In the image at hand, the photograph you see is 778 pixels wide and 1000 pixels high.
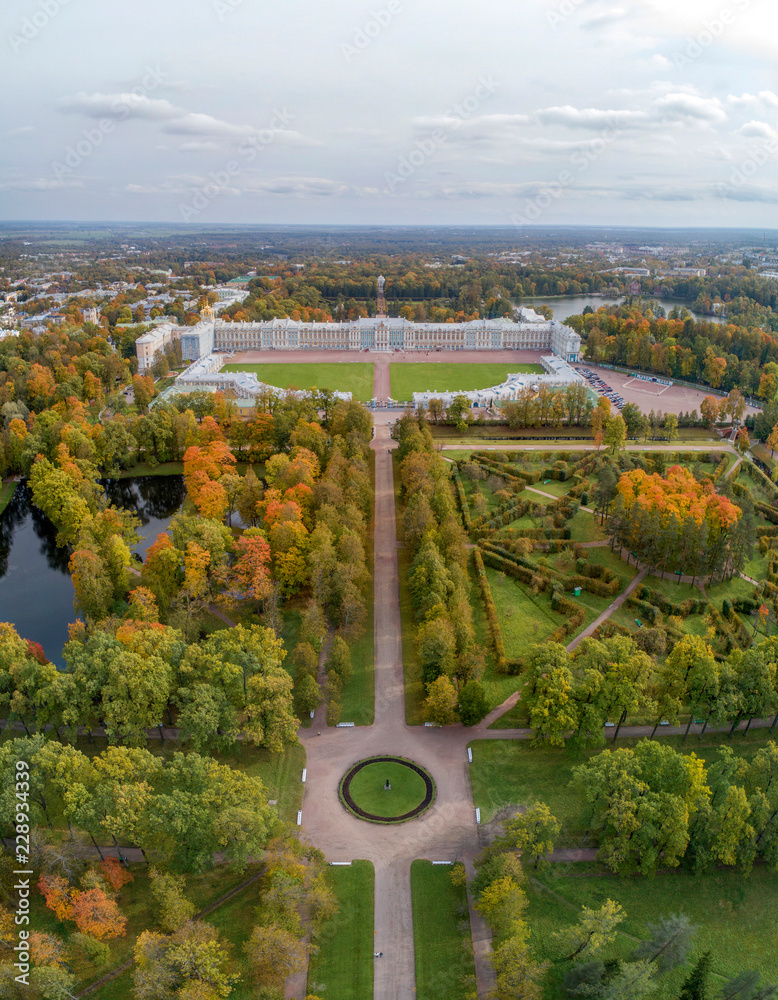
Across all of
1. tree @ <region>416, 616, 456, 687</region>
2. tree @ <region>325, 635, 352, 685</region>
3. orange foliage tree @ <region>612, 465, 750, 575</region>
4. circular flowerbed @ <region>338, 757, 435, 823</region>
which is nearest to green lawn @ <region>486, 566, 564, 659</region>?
tree @ <region>416, 616, 456, 687</region>

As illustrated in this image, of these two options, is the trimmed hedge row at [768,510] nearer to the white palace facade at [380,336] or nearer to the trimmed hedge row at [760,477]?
the trimmed hedge row at [760,477]

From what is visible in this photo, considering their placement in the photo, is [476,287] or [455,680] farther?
[476,287]

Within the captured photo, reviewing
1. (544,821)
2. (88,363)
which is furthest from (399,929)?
(88,363)

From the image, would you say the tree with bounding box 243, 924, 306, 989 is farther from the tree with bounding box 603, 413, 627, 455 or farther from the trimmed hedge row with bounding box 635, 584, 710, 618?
the tree with bounding box 603, 413, 627, 455

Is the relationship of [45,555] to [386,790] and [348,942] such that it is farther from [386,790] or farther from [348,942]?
[348,942]

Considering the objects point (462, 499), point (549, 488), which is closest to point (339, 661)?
point (462, 499)

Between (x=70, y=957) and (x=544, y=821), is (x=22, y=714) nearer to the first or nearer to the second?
(x=70, y=957)
